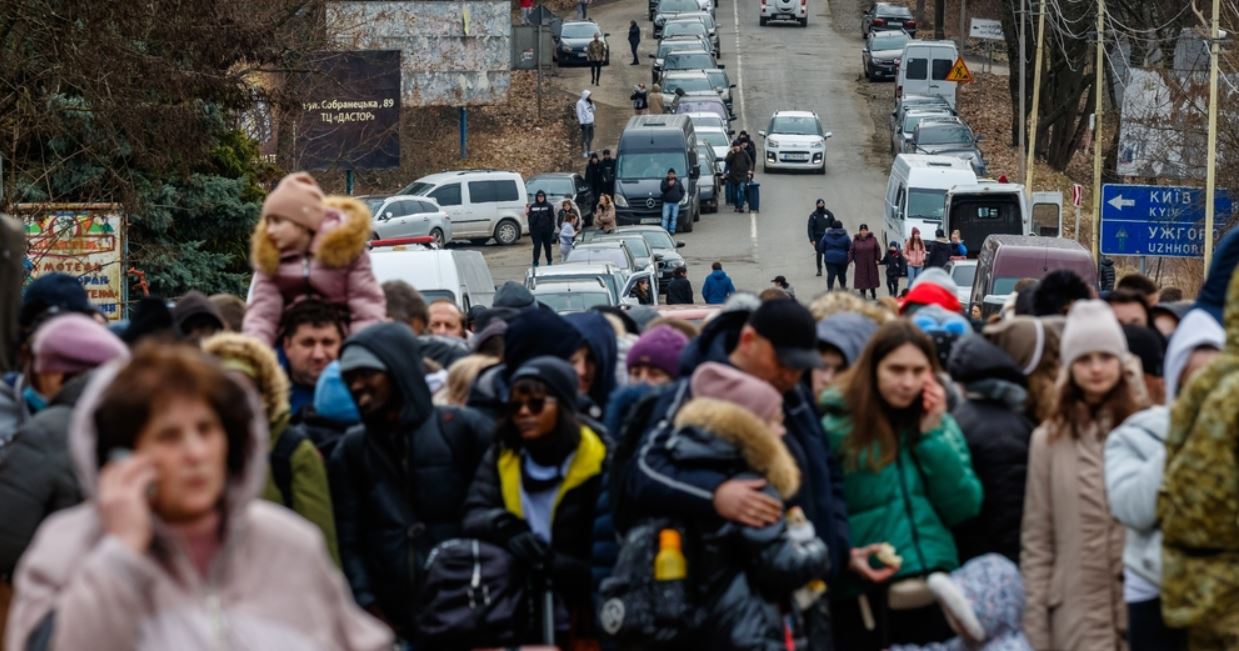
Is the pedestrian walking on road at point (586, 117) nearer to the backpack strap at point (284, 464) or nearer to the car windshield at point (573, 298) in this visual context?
the car windshield at point (573, 298)

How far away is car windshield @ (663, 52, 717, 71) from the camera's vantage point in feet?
236

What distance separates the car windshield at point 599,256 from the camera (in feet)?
131

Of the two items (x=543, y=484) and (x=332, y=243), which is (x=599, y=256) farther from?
(x=543, y=484)

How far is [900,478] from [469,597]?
5.15ft

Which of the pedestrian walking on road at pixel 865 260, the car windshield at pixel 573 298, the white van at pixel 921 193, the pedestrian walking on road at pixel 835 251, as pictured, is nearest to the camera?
the car windshield at pixel 573 298

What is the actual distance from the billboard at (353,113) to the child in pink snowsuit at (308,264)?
45093 mm

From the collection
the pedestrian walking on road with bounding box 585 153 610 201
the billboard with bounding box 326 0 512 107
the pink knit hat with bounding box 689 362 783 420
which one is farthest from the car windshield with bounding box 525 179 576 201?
the pink knit hat with bounding box 689 362 783 420

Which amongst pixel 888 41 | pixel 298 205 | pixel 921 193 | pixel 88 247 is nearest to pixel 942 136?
pixel 921 193

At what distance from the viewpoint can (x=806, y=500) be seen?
7598 millimetres

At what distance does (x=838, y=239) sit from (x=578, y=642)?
36.0m

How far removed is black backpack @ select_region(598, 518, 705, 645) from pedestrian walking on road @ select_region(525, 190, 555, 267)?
40.9 m

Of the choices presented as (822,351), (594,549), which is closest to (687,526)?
(594,549)

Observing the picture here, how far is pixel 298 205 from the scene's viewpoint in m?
10.2

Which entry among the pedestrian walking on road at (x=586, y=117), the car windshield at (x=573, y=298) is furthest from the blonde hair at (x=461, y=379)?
the pedestrian walking on road at (x=586, y=117)
